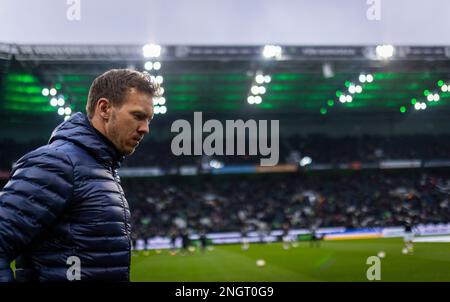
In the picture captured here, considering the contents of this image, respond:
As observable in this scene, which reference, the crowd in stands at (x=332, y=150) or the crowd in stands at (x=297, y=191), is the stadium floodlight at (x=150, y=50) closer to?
the crowd in stands at (x=297, y=191)

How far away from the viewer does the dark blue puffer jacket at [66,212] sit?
6.93 feet

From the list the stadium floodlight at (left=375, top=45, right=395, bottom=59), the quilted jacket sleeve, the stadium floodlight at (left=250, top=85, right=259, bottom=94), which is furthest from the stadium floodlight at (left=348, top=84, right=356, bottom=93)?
the quilted jacket sleeve

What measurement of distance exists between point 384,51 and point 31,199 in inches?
1040

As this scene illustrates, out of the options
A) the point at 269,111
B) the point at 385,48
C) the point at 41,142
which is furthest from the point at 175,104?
the point at 385,48

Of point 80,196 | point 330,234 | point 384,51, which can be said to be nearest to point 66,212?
point 80,196

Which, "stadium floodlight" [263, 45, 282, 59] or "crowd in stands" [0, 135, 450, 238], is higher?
"stadium floodlight" [263, 45, 282, 59]

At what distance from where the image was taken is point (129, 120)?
254 centimetres

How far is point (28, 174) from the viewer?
7.14 feet

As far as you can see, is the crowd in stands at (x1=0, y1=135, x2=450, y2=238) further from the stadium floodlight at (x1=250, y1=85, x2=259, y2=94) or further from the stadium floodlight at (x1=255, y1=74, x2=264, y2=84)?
the stadium floodlight at (x1=255, y1=74, x2=264, y2=84)

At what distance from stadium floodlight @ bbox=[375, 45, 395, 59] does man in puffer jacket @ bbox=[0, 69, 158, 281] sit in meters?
25.6

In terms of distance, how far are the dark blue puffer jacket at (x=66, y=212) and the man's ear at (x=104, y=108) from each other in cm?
10

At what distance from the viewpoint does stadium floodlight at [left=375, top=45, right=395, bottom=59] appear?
2583 cm

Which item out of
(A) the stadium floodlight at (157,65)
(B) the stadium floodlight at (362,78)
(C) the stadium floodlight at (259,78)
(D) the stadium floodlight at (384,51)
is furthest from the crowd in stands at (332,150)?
(D) the stadium floodlight at (384,51)

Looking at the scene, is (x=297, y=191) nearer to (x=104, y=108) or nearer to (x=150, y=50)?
(x=150, y=50)
